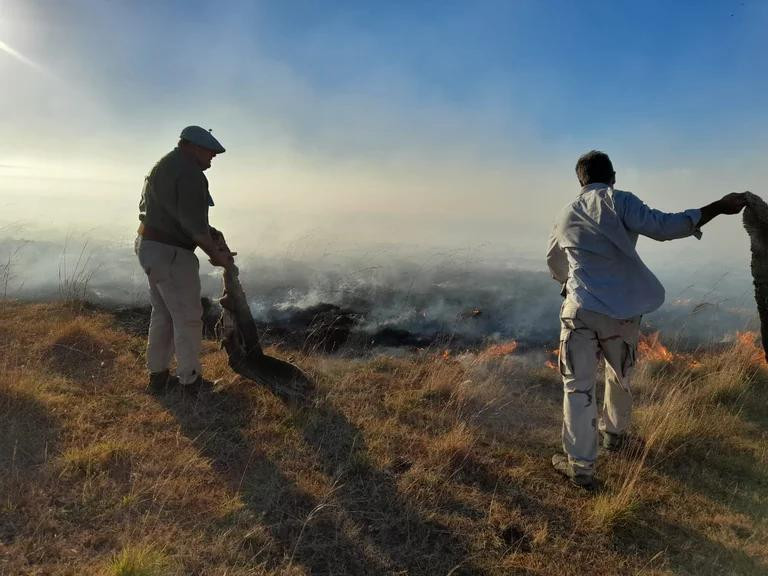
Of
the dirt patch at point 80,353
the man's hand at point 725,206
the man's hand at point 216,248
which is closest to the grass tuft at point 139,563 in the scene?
the man's hand at point 216,248

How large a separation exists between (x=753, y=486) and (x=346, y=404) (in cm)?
322

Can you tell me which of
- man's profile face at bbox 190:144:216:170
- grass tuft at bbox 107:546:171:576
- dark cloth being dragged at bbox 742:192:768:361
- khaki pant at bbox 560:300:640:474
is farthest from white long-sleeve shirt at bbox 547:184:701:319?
man's profile face at bbox 190:144:216:170

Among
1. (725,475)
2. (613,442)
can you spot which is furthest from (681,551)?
(725,475)

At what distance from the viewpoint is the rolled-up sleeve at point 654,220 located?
307 cm

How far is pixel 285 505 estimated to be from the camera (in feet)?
9.29

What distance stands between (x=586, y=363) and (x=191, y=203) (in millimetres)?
3494

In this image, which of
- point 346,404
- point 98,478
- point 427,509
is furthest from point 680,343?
point 98,478

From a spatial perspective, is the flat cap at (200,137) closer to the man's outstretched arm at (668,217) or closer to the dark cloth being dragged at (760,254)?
the man's outstretched arm at (668,217)

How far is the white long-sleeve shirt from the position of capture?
3115 mm

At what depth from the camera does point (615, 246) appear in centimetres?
322

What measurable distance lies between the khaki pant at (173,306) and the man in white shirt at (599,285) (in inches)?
129

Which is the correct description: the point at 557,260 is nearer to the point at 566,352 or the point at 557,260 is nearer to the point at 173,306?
the point at 566,352

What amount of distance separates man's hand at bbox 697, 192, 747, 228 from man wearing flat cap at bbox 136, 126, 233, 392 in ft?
12.8

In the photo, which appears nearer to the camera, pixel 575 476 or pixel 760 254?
pixel 575 476
